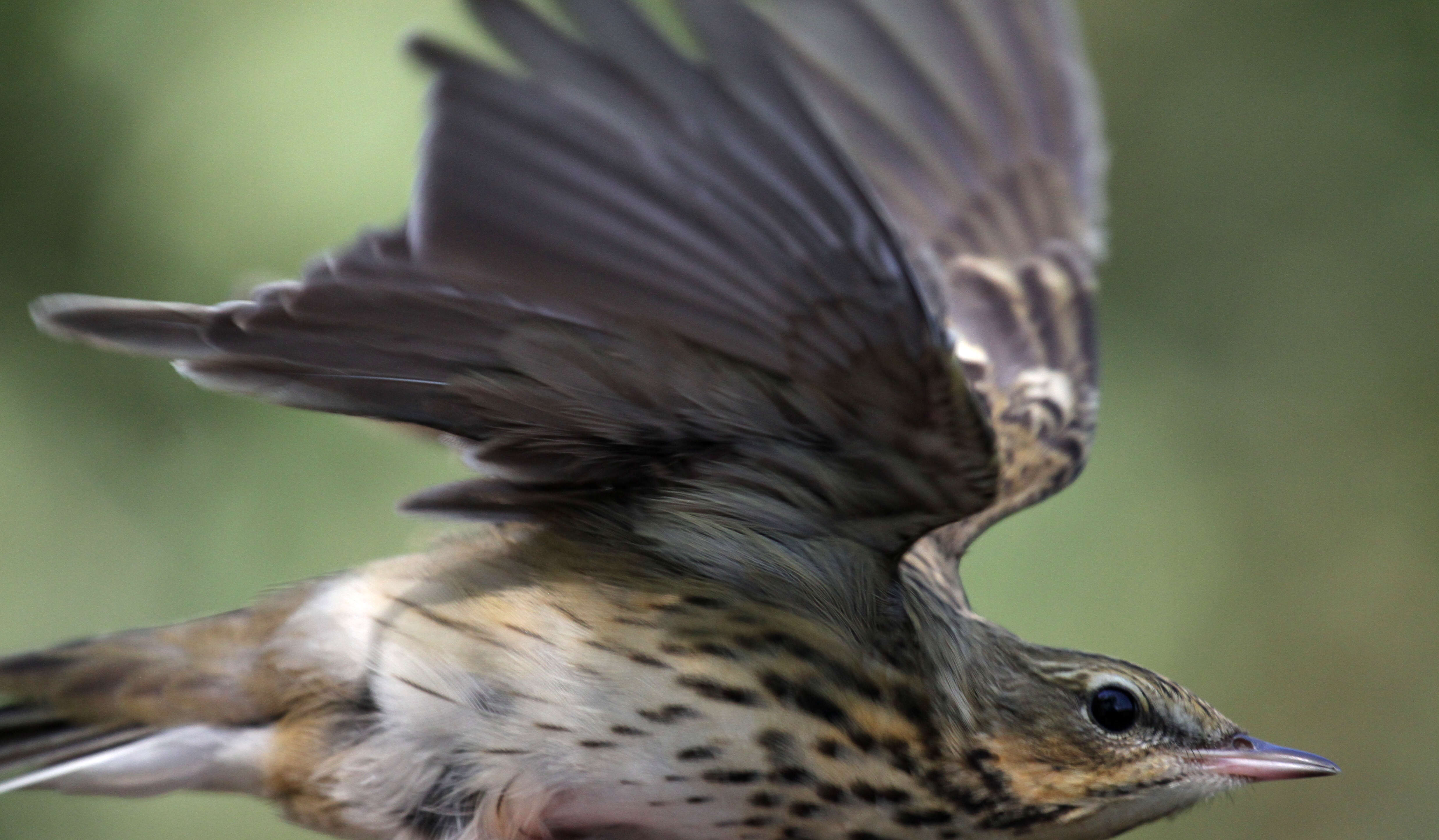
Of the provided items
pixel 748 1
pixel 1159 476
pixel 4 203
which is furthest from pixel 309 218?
pixel 1159 476

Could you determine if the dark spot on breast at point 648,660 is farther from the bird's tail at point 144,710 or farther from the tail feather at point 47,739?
the tail feather at point 47,739

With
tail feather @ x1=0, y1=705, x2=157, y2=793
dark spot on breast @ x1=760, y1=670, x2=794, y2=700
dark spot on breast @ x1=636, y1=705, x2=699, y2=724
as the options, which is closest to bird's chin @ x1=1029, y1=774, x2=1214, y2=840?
dark spot on breast @ x1=760, y1=670, x2=794, y2=700

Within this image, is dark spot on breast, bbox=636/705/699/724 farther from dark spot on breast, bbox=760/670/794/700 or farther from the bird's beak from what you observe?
the bird's beak

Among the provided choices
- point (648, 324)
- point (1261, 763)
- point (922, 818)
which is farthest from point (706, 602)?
point (1261, 763)

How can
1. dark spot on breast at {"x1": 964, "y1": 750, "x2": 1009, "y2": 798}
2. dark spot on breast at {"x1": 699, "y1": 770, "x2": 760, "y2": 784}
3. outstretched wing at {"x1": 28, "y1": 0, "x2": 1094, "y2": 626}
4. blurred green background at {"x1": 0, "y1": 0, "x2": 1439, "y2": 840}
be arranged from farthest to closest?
blurred green background at {"x1": 0, "y1": 0, "x2": 1439, "y2": 840}, dark spot on breast at {"x1": 964, "y1": 750, "x2": 1009, "y2": 798}, dark spot on breast at {"x1": 699, "y1": 770, "x2": 760, "y2": 784}, outstretched wing at {"x1": 28, "y1": 0, "x2": 1094, "y2": 626}

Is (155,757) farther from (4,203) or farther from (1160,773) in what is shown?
(4,203)
